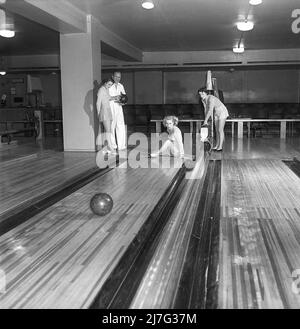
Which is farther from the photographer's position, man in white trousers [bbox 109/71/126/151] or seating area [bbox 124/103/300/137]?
seating area [bbox 124/103/300/137]

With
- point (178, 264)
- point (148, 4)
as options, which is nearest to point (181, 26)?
point (148, 4)

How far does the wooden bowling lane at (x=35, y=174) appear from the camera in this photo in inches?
175

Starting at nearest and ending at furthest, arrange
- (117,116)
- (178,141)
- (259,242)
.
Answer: (259,242) → (178,141) → (117,116)

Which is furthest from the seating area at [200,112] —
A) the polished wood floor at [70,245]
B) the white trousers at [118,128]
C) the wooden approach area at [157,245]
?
the polished wood floor at [70,245]

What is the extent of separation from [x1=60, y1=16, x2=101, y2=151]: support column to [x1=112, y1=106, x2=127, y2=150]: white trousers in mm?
445

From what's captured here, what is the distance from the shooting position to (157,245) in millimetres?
3066

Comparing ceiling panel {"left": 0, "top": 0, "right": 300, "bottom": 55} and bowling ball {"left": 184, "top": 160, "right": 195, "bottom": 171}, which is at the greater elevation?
ceiling panel {"left": 0, "top": 0, "right": 300, "bottom": 55}

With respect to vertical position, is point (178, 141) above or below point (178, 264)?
above

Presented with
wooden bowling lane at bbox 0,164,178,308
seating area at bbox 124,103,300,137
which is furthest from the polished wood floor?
seating area at bbox 124,103,300,137

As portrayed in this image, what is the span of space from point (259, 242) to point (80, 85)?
654cm

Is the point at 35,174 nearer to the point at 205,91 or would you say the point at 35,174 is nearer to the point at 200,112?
the point at 205,91

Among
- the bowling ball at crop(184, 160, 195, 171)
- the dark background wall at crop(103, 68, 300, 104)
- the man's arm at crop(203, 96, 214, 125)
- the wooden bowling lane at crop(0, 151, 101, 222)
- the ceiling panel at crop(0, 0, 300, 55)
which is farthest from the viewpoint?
the dark background wall at crop(103, 68, 300, 104)

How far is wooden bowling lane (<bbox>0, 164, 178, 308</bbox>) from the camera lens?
2.27 meters

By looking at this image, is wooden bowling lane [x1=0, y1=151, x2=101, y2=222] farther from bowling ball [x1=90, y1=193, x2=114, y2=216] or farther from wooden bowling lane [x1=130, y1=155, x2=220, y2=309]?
wooden bowling lane [x1=130, y1=155, x2=220, y2=309]
